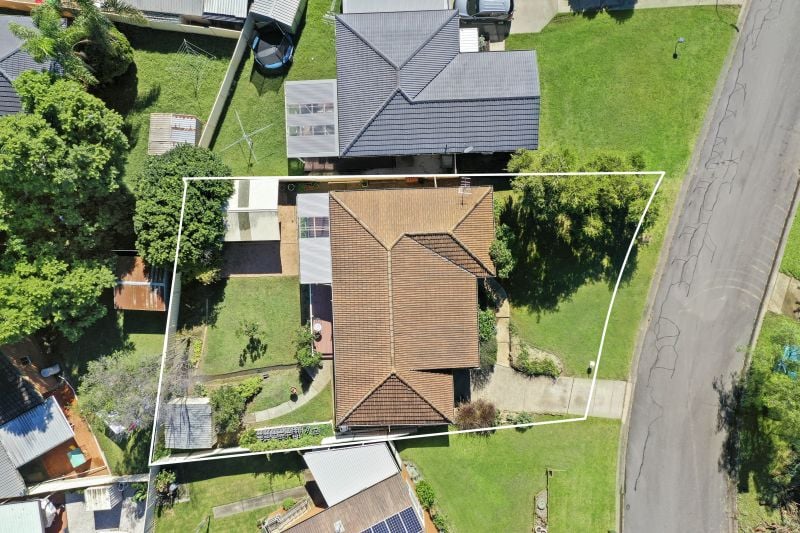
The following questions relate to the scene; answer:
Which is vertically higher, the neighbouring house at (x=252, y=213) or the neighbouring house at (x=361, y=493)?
the neighbouring house at (x=252, y=213)

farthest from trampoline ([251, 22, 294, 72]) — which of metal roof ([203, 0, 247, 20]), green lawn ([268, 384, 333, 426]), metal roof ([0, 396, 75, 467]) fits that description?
metal roof ([0, 396, 75, 467])

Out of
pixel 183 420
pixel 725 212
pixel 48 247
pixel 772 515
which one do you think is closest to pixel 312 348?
pixel 183 420

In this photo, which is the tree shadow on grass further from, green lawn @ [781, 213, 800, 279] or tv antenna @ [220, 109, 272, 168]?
tv antenna @ [220, 109, 272, 168]

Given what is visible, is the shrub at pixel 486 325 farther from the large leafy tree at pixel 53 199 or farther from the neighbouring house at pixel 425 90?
the large leafy tree at pixel 53 199

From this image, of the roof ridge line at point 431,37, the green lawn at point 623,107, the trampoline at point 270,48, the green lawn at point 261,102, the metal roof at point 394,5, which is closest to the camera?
the roof ridge line at point 431,37

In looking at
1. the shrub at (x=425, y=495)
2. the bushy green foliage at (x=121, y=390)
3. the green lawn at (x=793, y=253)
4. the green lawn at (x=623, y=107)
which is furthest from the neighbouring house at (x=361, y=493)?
the green lawn at (x=793, y=253)

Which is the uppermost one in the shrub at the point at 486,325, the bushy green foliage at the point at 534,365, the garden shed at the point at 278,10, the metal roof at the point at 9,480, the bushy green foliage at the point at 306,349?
the garden shed at the point at 278,10
